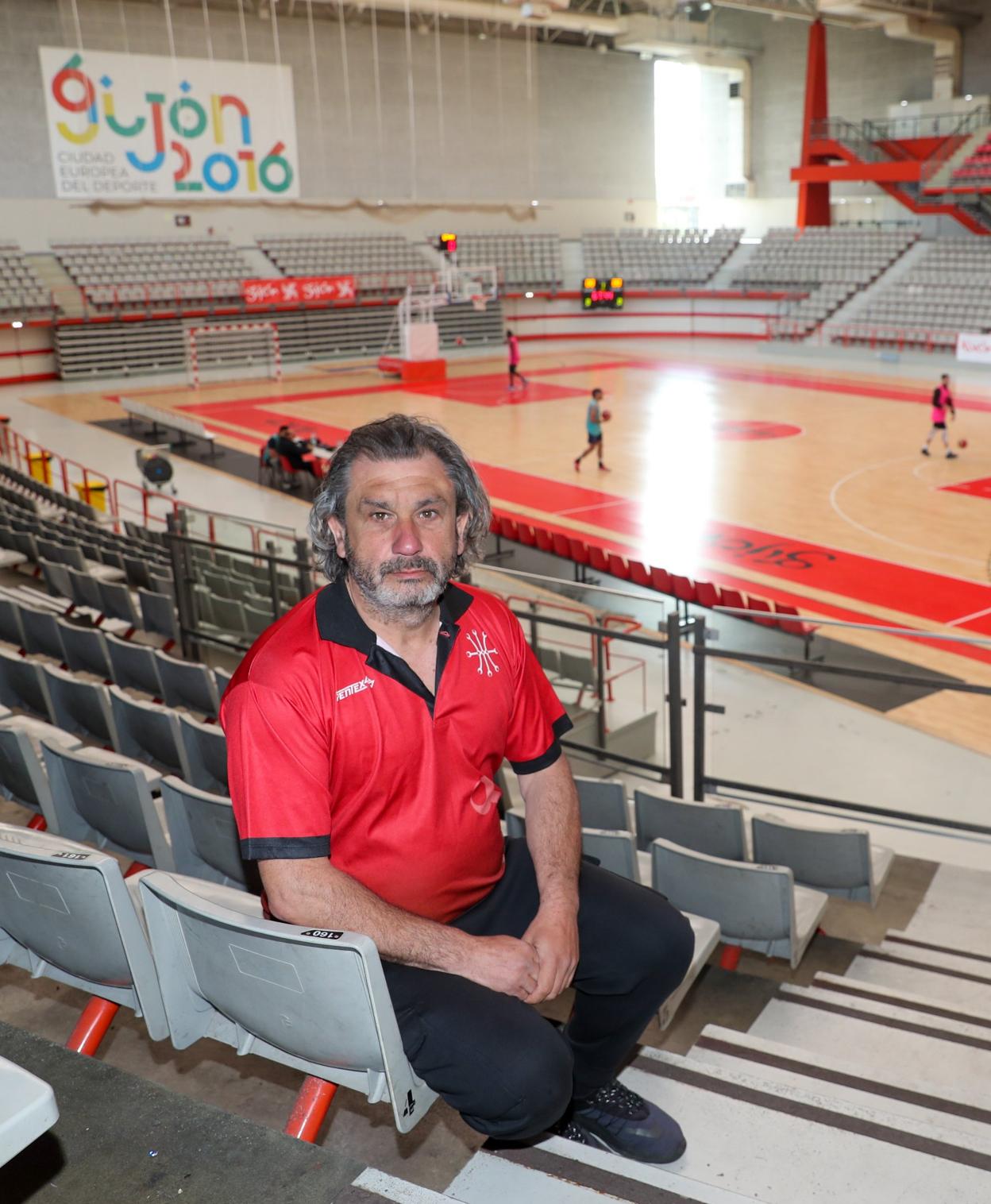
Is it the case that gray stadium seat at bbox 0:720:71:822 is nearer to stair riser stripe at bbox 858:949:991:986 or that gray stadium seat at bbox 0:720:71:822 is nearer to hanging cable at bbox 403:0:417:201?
stair riser stripe at bbox 858:949:991:986

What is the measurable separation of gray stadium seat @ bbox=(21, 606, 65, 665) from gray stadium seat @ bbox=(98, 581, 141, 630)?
1021 millimetres

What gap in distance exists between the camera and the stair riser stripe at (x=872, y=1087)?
316cm

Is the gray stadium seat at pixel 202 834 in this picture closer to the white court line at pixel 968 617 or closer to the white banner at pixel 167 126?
the white court line at pixel 968 617

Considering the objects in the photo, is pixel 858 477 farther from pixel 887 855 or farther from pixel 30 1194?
pixel 30 1194

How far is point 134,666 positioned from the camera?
6.65m

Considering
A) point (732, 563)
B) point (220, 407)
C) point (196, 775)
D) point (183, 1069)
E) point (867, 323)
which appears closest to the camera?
point (183, 1069)

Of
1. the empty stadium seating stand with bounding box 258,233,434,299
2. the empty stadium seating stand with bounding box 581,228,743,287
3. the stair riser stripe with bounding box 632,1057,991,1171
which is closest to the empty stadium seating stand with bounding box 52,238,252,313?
the empty stadium seating stand with bounding box 258,233,434,299

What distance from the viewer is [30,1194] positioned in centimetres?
177

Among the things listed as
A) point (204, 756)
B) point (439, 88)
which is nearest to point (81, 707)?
point (204, 756)

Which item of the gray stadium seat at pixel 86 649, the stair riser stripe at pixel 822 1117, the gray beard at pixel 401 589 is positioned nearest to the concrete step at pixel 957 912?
the stair riser stripe at pixel 822 1117

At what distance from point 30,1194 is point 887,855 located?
4105 mm

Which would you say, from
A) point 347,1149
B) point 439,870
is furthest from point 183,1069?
point 439,870

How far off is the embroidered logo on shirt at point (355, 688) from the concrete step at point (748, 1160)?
3.17 feet

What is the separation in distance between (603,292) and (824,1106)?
3442 cm
